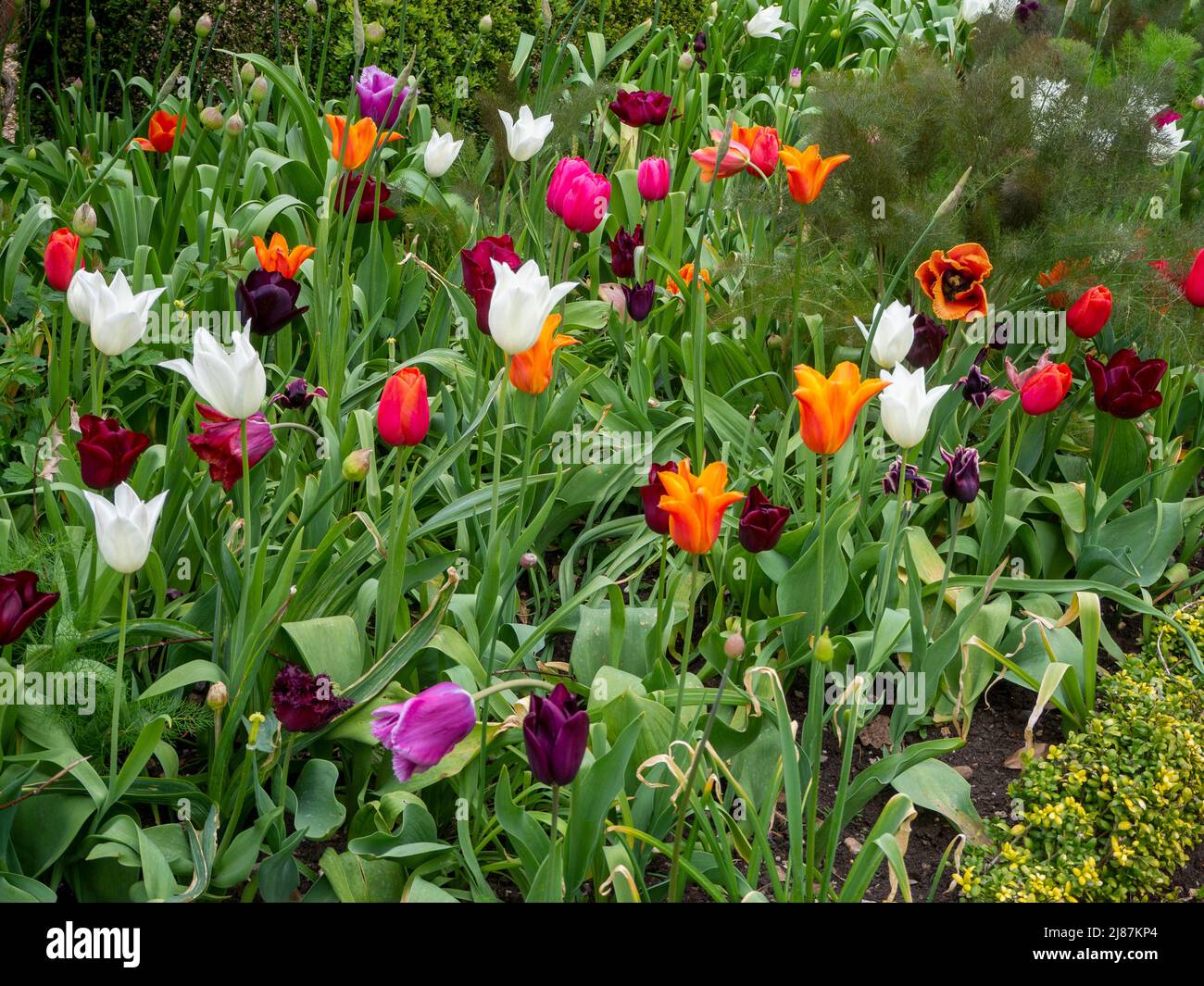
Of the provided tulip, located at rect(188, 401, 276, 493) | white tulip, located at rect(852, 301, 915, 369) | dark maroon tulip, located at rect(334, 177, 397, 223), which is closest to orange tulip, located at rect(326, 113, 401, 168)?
dark maroon tulip, located at rect(334, 177, 397, 223)

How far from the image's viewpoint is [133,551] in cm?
141

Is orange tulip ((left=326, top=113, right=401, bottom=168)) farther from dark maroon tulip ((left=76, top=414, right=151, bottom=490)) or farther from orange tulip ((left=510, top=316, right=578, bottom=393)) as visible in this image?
dark maroon tulip ((left=76, top=414, right=151, bottom=490))

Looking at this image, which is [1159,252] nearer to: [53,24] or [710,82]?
[710,82]

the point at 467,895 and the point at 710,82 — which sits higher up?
the point at 710,82

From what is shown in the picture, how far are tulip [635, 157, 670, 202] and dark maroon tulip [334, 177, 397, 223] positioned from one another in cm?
62

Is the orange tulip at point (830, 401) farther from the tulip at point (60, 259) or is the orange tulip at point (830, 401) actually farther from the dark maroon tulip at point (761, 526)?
the tulip at point (60, 259)

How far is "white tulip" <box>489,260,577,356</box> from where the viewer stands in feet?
5.28

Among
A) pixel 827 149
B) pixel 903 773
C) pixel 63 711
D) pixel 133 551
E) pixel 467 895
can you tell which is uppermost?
pixel 827 149

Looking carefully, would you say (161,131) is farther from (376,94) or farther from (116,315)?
(116,315)

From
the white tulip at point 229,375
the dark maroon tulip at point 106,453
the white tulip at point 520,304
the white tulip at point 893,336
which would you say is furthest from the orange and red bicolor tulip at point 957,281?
the dark maroon tulip at point 106,453

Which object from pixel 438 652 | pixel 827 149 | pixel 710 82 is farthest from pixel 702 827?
pixel 710 82

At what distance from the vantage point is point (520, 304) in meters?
1.62

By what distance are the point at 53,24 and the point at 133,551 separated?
308 cm

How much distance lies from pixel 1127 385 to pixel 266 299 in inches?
62.8
